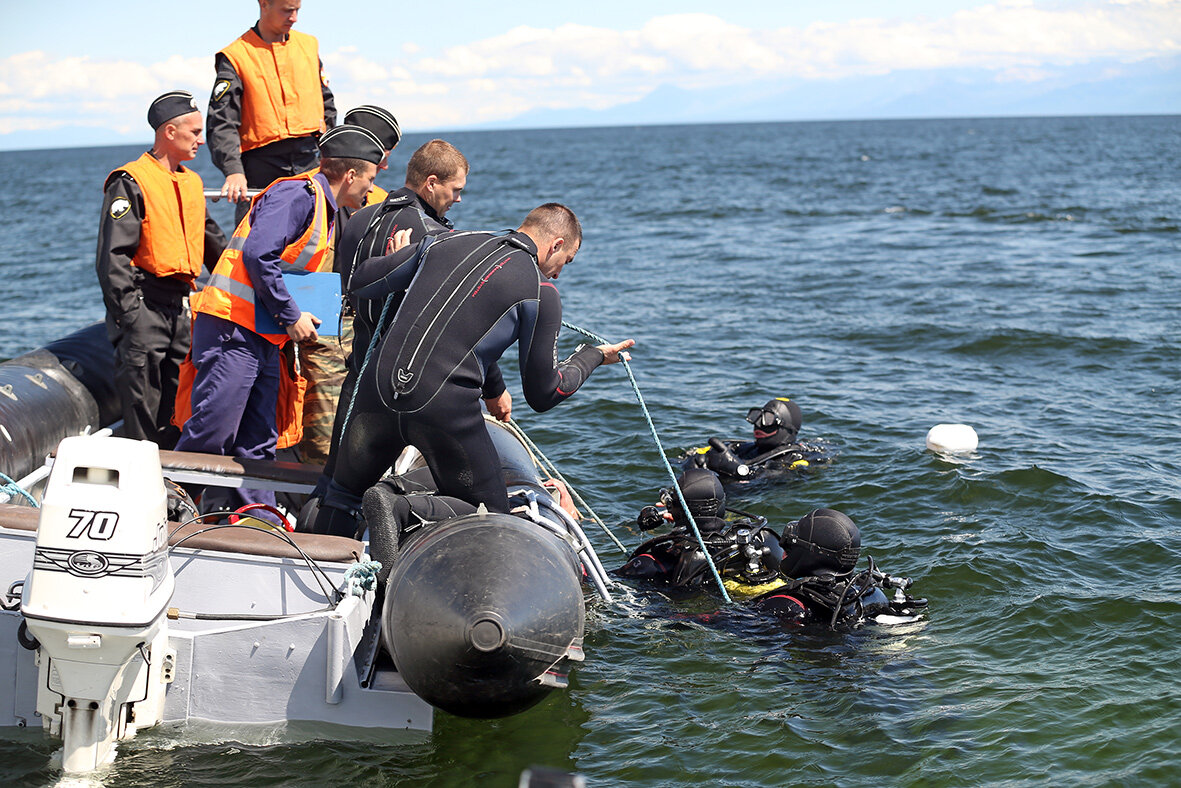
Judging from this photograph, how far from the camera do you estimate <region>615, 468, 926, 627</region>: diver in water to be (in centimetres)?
607

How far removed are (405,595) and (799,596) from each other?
9.02 feet

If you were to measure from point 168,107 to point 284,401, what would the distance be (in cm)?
190

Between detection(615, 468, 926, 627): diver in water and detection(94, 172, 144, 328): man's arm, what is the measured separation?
353cm

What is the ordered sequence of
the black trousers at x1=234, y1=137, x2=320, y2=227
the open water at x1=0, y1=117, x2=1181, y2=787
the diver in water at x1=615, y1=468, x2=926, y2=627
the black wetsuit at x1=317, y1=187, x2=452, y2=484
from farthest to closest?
the black trousers at x1=234, y1=137, x2=320, y2=227
the diver in water at x1=615, y1=468, x2=926, y2=627
the black wetsuit at x1=317, y1=187, x2=452, y2=484
the open water at x1=0, y1=117, x2=1181, y2=787

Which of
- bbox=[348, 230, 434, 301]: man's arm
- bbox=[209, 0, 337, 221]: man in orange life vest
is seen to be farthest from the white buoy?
bbox=[348, 230, 434, 301]: man's arm

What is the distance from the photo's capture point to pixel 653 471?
390 inches

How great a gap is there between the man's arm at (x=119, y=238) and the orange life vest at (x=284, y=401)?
56 centimetres

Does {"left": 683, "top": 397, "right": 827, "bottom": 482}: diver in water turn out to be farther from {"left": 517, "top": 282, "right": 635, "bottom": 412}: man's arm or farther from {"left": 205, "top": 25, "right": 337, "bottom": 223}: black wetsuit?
{"left": 205, "top": 25, "right": 337, "bottom": 223}: black wetsuit

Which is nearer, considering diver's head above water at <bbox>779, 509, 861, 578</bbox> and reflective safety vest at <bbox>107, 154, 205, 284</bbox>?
diver's head above water at <bbox>779, 509, 861, 578</bbox>

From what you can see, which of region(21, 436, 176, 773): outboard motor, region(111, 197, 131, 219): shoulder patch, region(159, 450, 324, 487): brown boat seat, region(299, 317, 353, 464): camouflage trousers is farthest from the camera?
region(299, 317, 353, 464): camouflage trousers

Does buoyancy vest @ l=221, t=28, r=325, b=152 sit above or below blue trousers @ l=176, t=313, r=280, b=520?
above

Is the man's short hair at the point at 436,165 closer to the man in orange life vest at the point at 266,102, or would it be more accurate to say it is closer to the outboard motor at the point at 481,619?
the man in orange life vest at the point at 266,102

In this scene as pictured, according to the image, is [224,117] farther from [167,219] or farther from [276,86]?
[167,219]

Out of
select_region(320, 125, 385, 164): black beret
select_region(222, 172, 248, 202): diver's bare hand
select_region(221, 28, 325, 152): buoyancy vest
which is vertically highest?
select_region(221, 28, 325, 152): buoyancy vest
